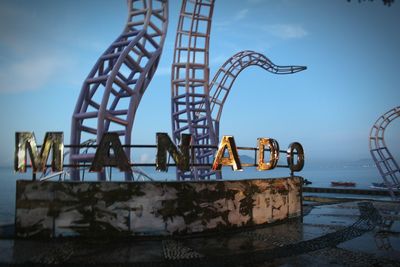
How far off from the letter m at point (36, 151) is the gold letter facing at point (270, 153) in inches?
261

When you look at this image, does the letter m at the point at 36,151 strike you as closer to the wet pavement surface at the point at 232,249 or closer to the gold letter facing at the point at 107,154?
the gold letter facing at the point at 107,154

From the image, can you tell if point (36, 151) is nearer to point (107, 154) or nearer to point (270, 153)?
point (107, 154)

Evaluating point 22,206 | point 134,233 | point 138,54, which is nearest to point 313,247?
point 134,233

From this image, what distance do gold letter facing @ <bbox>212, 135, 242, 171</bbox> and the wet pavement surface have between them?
223cm

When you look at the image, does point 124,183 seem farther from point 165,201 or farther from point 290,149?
point 290,149

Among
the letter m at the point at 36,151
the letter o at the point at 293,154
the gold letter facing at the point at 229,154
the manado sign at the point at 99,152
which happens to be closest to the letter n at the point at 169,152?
the manado sign at the point at 99,152

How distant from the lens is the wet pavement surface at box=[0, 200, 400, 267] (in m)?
6.20

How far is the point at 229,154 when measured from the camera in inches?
412

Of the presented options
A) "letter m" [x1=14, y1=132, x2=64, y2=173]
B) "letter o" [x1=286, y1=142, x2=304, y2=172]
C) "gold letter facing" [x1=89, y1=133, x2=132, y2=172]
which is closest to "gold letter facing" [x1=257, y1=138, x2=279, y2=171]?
"letter o" [x1=286, y1=142, x2=304, y2=172]

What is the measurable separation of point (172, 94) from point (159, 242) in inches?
1100

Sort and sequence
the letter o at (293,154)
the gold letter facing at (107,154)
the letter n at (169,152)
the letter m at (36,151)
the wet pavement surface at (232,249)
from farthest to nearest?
the letter o at (293,154) < the letter n at (169,152) < the gold letter facing at (107,154) < the letter m at (36,151) < the wet pavement surface at (232,249)

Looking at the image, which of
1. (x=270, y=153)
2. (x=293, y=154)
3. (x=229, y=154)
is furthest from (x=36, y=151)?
(x=293, y=154)

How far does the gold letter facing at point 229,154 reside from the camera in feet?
34.0

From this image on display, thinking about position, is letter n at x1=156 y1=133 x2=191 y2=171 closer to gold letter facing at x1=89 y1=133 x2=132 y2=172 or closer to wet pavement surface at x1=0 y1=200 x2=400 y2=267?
gold letter facing at x1=89 y1=133 x2=132 y2=172
